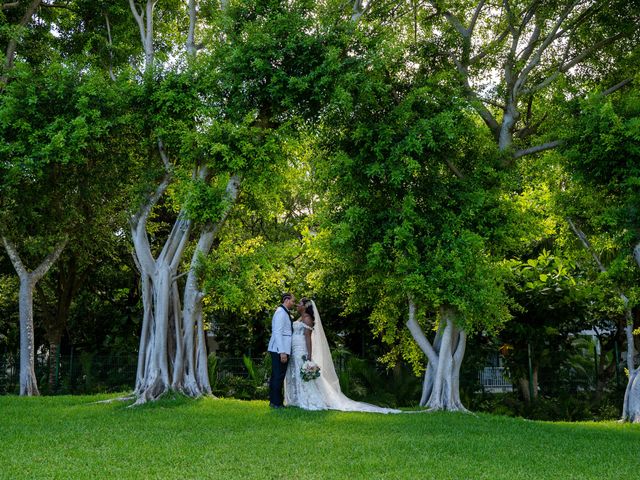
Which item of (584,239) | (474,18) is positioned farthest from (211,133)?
(584,239)

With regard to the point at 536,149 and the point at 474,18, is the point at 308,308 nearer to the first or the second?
the point at 536,149

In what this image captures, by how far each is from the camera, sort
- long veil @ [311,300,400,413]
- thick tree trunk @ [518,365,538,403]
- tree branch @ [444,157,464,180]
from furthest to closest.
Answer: thick tree trunk @ [518,365,538,403], tree branch @ [444,157,464,180], long veil @ [311,300,400,413]

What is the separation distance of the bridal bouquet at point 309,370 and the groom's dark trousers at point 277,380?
1.14 ft

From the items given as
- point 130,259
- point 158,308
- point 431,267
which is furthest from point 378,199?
point 130,259

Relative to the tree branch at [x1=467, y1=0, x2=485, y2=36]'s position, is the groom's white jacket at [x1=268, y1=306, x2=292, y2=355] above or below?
below

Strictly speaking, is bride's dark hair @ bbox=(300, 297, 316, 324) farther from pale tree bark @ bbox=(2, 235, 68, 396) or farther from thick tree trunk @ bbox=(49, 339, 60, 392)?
thick tree trunk @ bbox=(49, 339, 60, 392)

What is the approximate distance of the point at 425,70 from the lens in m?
17.0

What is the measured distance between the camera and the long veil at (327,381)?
1409 cm

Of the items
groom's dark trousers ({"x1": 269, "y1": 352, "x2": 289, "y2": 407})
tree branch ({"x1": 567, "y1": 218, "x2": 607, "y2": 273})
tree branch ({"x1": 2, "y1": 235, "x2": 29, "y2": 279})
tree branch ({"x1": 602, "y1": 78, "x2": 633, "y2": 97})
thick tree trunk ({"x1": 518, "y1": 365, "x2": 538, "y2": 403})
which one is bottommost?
thick tree trunk ({"x1": 518, "y1": 365, "x2": 538, "y2": 403})

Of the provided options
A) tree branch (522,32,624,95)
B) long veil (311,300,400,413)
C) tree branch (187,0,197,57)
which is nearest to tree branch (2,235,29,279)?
tree branch (187,0,197,57)

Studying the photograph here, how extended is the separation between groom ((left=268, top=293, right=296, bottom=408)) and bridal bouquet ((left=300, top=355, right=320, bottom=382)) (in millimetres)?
340

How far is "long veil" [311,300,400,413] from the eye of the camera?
1409 centimetres

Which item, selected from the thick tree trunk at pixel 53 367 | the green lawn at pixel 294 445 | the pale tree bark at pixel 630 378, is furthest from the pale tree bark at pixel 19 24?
the pale tree bark at pixel 630 378

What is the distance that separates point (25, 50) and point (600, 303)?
15576 millimetres
